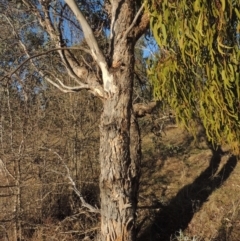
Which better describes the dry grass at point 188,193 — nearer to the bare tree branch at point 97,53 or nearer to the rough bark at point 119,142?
the rough bark at point 119,142

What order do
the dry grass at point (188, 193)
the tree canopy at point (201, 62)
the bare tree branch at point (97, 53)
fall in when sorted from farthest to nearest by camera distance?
the dry grass at point (188, 193) → the bare tree branch at point (97, 53) → the tree canopy at point (201, 62)

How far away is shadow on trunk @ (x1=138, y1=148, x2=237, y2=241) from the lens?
8.48m

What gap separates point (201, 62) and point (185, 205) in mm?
5896

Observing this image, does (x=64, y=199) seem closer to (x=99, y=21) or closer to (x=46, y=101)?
(x=46, y=101)

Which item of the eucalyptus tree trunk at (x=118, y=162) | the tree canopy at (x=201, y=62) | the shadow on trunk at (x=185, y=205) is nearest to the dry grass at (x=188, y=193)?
the shadow on trunk at (x=185, y=205)

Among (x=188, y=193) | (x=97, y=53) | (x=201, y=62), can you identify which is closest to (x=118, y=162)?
(x=97, y=53)

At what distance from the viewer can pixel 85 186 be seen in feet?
29.3

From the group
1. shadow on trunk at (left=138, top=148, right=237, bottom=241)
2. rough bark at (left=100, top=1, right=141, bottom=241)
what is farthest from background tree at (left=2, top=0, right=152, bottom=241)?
shadow on trunk at (left=138, top=148, right=237, bottom=241)

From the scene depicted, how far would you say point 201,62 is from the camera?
156 inches

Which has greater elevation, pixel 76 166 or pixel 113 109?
pixel 113 109

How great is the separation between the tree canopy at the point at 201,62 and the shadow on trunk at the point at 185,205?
4235mm

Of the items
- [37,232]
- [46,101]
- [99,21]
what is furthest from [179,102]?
[37,232]

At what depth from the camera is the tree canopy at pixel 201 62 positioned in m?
3.62

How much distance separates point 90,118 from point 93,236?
2167 millimetres
